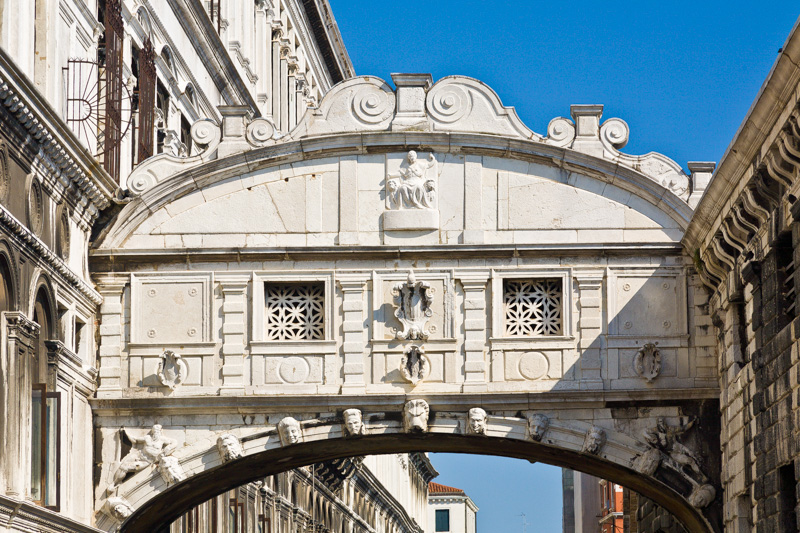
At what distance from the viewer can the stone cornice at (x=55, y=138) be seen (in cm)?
1795

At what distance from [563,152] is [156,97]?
30.3 feet

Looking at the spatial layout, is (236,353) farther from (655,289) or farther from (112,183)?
(655,289)

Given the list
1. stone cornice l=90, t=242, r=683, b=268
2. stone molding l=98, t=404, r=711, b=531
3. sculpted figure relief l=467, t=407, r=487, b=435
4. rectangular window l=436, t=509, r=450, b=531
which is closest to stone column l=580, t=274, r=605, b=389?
stone cornice l=90, t=242, r=683, b=268

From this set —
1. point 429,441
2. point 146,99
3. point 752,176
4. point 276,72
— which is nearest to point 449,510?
point 276,72

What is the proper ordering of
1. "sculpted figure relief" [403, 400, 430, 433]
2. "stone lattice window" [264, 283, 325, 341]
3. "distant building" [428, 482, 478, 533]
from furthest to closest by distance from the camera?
1. "distant building" [428, 482, 478, 533]
2. "stone lattice window" [264, 283, 325, 341]
3. "sculpted figure relief" [403, 400, 430, 433]

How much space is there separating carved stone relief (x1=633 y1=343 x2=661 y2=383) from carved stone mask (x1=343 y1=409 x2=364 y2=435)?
401 centimetres

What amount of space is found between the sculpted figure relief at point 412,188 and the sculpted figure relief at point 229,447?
13.4 ft

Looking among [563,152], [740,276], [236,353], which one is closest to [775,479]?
[740,276]

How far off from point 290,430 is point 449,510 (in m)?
82.9

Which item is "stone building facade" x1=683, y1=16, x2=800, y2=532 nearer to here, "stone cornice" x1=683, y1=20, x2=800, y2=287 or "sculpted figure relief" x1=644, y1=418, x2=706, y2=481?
"stone cornice" x1=683, y1=20, x2=800, y2=287

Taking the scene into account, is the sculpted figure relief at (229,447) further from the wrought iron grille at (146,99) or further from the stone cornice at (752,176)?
the stone cornice at (752,176)

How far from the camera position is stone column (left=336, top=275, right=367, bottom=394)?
22781 mm

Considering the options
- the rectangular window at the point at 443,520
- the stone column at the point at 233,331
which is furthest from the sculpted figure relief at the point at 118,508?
the rectangular window at the point at 443,520

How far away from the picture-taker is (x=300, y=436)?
22.7 metres
